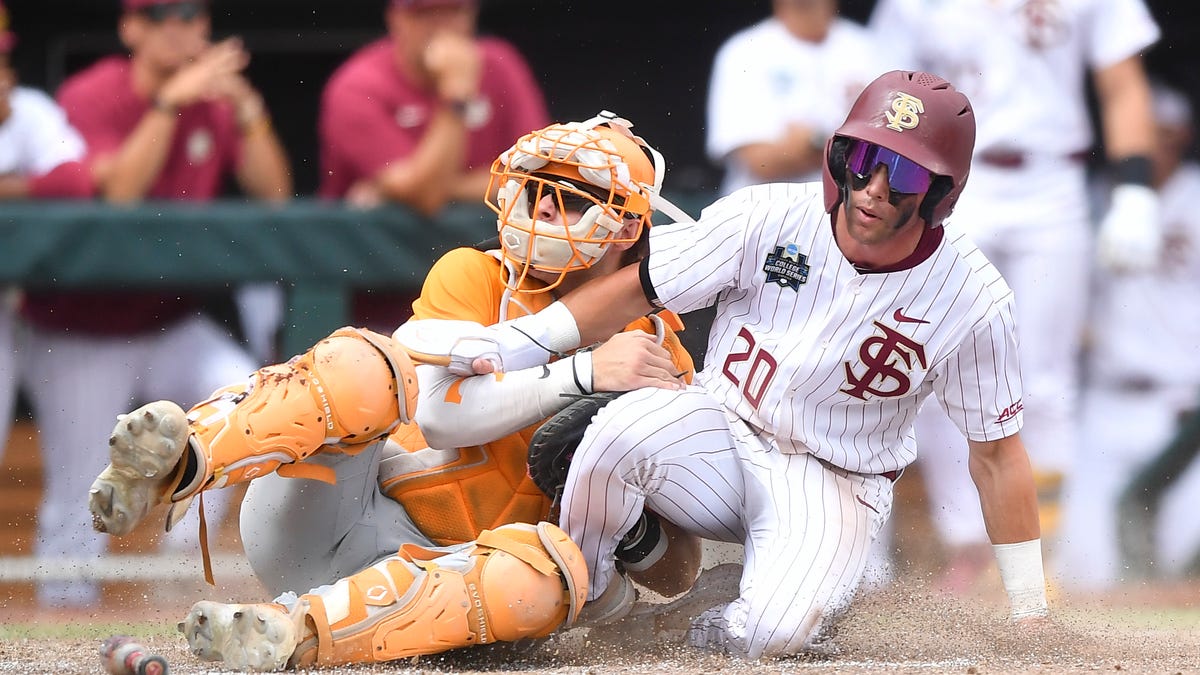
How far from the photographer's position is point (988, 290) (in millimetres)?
2842

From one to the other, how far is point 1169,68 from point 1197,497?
163 cm

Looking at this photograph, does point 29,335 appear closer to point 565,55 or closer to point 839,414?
point 565,55

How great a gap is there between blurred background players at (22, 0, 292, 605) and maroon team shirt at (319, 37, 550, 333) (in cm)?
28

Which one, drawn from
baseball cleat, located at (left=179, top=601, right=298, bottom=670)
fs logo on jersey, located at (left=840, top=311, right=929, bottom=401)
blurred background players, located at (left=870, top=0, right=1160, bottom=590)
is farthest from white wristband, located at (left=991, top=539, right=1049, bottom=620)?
blurred background players, located at (left=870, top=0, right=1160, bottom=590)

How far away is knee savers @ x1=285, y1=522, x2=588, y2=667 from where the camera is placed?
2555 mm

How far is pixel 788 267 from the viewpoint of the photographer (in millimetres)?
2902

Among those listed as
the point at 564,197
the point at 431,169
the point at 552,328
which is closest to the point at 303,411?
the point at 552,328

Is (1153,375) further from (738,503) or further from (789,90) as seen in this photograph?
(738,503)

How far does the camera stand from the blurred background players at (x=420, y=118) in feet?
15.8

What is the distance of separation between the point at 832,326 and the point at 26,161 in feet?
10.6

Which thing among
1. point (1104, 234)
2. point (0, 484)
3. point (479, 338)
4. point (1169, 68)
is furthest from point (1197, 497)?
point (0, 484)

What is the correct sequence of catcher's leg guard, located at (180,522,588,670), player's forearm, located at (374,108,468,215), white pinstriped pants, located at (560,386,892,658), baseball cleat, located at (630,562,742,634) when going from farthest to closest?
1. player's forearm, located at (374,108,468,215)
2. baseball cleat, located at (630,562,742,634)
3. white pinstriped pants, located at (560,386,892,658)
4. catcher's leg guard, located at (180,522,588,670)

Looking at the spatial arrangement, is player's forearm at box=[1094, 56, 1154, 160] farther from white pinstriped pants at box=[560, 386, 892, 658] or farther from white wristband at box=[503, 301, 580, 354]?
white wristband at box=[503, 301, 580, 354]

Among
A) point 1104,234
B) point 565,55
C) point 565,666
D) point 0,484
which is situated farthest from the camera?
point 565,55
